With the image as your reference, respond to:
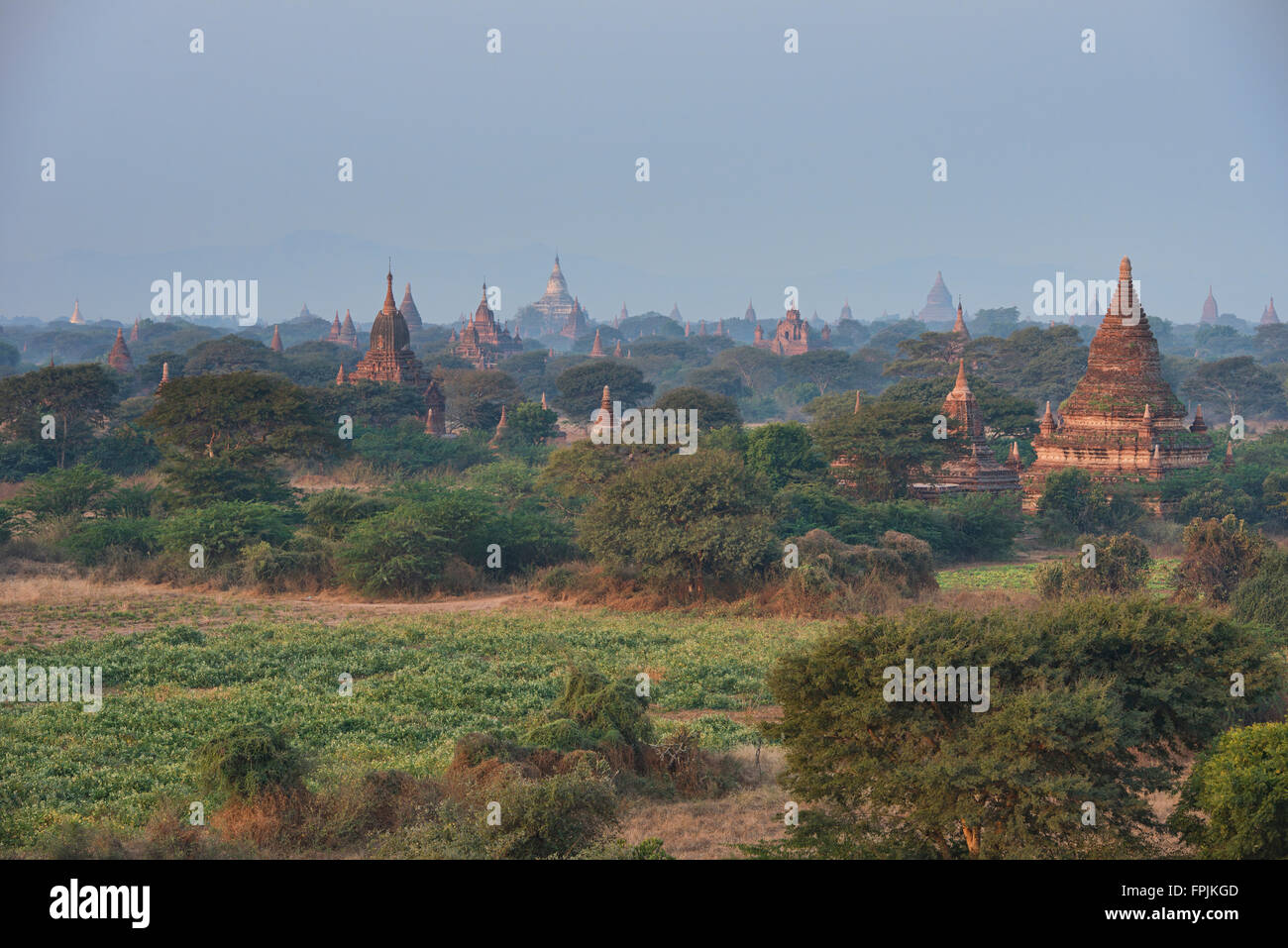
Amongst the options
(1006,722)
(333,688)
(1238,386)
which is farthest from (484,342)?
(1006,722)

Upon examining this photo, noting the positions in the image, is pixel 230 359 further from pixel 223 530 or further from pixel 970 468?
pixel 223 530

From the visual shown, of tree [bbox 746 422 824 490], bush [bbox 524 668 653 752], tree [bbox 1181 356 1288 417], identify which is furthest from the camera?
tree [bbox 1181 356 1288 417]

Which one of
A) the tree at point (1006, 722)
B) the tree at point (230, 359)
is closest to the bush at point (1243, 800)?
the tree at point (1006, 722)

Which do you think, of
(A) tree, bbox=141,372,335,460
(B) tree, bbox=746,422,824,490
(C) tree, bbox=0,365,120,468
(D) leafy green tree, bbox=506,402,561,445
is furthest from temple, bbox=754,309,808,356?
(A) tree, bbox=141,372,335,460

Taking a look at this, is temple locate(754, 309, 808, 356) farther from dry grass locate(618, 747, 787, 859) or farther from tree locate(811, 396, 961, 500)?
dry grass locate(618, 747, 787, 859)

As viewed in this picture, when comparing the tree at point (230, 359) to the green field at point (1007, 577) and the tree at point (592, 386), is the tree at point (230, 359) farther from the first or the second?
the green field at point (1007, 577)
